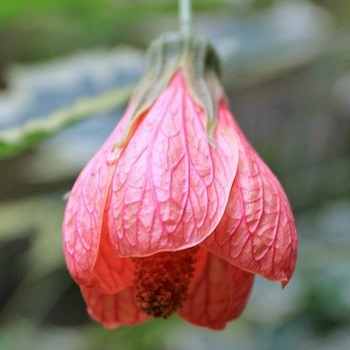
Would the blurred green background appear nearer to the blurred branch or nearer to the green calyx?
the blurred branch

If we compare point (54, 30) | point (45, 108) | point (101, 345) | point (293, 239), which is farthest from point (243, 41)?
point (293, 239)

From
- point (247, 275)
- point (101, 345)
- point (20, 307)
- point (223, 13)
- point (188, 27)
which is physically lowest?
point (20, 307)

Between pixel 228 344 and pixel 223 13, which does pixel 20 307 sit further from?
pixel 223 13

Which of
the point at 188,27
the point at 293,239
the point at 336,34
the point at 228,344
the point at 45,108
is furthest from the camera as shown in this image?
the point at 336,34

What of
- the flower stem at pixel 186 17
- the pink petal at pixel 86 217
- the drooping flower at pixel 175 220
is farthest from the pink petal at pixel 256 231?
the flower stem at pixel 186 17

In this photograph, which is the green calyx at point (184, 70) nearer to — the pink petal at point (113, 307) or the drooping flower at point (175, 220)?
the drooping flower at point (175, 220)

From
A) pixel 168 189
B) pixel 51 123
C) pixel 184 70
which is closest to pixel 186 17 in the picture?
pixel 184 70

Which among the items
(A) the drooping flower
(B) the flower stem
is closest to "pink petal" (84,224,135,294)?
(A) the drooping flower
